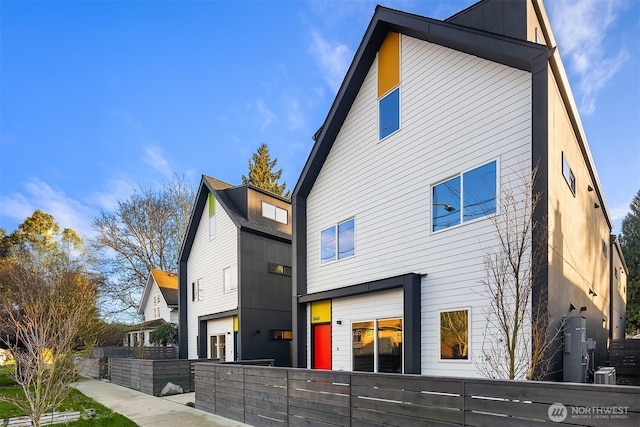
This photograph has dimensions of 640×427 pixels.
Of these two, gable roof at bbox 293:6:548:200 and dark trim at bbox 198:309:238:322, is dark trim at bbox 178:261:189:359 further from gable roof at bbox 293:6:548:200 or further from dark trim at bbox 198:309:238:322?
gable roof at bbox 293:6:548:200

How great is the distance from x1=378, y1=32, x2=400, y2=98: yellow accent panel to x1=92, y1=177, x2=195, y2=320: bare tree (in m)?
24.1

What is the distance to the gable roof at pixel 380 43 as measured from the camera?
726cm

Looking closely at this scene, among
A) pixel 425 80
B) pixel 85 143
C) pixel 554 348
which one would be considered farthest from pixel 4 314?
pixel 554 348

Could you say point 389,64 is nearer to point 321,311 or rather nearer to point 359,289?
point 359,289

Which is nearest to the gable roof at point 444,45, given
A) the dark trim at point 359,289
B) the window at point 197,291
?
the dark trim at point 359,289

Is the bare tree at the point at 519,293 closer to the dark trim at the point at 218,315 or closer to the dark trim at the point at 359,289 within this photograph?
the dark trim at the point at 359,289

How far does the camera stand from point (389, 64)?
404 inches

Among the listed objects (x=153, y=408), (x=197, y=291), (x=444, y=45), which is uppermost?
(x=444, y=45)

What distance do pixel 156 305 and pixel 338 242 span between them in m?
21.2

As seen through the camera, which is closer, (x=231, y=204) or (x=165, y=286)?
(x=231, y=204)

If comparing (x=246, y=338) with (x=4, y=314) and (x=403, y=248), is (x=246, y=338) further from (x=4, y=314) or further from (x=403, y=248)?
(x=4, y=314)

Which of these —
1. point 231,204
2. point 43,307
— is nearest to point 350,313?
point 43,307

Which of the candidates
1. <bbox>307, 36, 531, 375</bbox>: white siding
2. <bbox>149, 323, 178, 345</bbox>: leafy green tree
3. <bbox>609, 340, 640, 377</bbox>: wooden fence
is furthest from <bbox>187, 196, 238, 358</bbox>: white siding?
Result: <bbox>609, 340, 640, 377</bbox>: wooden fence

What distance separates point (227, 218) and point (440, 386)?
13.5 metres
